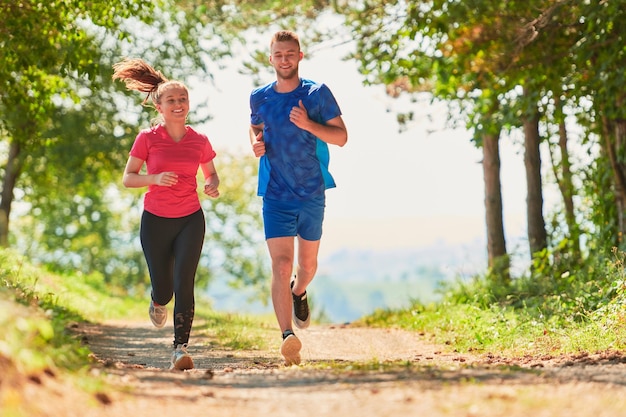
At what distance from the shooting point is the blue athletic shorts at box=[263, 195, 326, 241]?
26.1 ft

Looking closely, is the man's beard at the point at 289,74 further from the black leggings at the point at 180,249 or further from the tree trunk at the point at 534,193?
the tree trunk at the point at 534,193

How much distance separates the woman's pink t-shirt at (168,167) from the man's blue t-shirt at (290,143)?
24.1 inches

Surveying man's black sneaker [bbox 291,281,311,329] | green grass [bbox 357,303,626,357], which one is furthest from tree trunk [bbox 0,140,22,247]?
man's black sneaker [bbox 291,281,311,329]

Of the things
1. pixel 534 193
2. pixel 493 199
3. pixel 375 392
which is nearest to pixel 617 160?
pixel 534 193

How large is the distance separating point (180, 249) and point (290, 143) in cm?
125

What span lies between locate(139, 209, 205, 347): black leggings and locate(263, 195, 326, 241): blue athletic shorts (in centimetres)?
58

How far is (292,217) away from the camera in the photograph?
8.00 m

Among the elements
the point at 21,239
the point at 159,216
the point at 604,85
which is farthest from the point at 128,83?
the point at 21,239

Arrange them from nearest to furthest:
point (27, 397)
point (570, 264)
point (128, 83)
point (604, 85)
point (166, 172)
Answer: point (27, 397) → point (166, 172) → point (128, 83) → point (604, 85) → point (570, 264)

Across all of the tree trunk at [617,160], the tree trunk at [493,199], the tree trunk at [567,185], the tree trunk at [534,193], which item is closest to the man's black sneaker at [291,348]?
the tree trunk at [617,160]

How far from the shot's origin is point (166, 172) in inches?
291

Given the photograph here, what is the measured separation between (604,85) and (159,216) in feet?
25.3

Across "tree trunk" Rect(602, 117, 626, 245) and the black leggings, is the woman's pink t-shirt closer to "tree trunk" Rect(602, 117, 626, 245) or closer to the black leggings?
the black leggings

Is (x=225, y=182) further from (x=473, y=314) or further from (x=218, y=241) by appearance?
(x=473, y=314)
